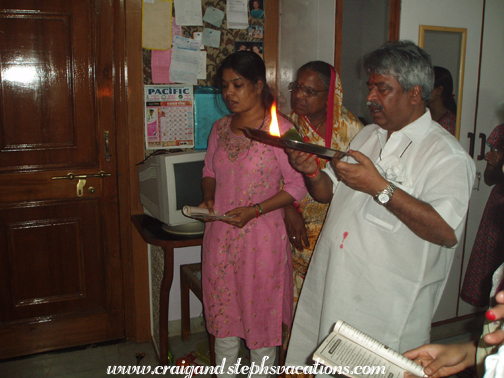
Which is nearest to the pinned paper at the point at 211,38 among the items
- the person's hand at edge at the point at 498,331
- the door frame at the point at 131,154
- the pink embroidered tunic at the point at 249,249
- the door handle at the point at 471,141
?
the door frame at the point at 131,154

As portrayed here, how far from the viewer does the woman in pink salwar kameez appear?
74.2 inches

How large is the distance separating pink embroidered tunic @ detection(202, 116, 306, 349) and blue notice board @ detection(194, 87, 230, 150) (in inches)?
29.3

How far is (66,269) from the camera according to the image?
8.74ft

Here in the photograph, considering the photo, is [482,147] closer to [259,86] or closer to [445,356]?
[259,86]

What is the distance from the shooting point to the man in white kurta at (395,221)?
4.14ft

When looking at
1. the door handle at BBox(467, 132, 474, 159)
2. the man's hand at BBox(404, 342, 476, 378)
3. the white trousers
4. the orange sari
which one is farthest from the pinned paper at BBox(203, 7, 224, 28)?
the man's hand at BBox(404, 342, 476, 378)

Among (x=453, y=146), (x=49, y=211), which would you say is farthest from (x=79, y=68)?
(x=453, y=146)

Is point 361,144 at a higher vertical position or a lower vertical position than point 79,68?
lower

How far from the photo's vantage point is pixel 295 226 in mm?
2039

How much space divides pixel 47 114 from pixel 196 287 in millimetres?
1396

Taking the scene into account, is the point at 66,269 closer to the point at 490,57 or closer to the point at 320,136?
the point at 320,136

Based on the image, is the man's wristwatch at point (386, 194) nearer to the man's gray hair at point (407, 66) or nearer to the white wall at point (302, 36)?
the man's gray hair at point (407, 66)

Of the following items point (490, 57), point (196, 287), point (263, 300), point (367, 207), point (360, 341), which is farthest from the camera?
point (490, 57)

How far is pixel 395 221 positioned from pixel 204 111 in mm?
1656
